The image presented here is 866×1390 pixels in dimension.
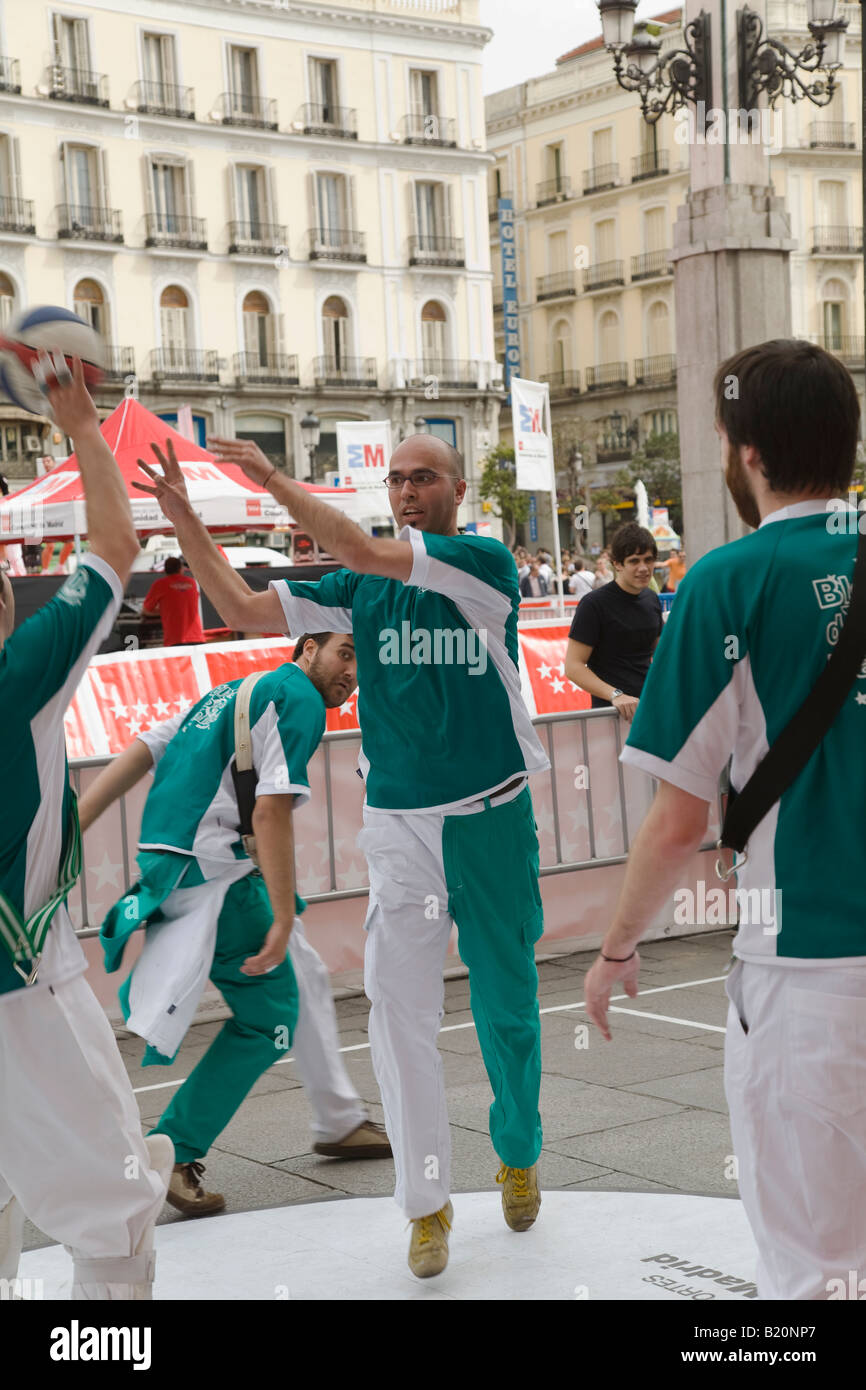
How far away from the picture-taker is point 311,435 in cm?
4369

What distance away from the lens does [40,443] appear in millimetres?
46031

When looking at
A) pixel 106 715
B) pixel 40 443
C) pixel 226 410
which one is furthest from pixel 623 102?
pixel 106 715

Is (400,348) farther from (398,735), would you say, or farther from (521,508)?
(398,735)

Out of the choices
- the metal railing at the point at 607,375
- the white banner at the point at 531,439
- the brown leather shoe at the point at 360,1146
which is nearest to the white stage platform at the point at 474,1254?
the brown leather shoe at the point at 360,1146

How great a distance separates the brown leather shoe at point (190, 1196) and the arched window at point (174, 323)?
47.8 meters

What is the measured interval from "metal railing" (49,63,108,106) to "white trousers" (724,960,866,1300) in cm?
5034

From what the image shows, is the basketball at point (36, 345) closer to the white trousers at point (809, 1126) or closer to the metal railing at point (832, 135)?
the white trousers at point (809, 1126)

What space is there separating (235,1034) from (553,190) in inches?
2767

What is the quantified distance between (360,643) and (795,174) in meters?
65.5

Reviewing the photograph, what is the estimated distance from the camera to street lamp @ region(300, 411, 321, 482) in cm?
3991

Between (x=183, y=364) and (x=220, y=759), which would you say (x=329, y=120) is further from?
(x=220, y=759)

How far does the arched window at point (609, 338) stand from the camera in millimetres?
67875
